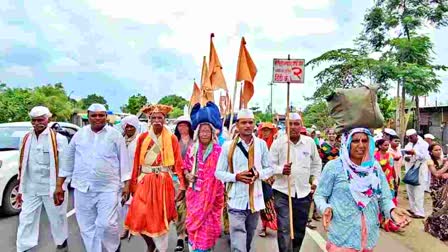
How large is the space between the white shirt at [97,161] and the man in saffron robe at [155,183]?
0.75 ft

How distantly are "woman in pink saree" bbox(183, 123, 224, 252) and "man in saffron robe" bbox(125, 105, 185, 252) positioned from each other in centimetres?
29

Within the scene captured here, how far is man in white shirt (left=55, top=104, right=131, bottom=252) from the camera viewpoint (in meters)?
5.47

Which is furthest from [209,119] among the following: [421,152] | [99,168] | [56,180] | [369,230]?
[421,152]

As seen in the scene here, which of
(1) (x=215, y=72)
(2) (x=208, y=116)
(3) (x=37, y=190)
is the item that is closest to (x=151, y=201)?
(2) (x=208, y=116)

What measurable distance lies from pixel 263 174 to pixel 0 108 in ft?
83.9

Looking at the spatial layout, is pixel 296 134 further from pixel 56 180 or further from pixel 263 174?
pixel 56 180

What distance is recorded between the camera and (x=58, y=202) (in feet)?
18.8

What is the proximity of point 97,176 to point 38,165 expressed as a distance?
3.31 feet

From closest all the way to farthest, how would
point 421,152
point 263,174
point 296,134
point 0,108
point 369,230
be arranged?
point 369,230, point 263,174, point 296,134, point 421,152, point 0,108

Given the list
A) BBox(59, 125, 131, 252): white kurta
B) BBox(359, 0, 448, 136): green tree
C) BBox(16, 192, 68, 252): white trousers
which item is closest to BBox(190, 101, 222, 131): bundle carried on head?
BBox(59, 125, 131, 252): white kurta

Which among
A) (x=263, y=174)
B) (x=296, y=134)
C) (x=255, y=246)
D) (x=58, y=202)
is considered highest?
(x=296, y=134)

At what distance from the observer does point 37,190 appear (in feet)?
19.3

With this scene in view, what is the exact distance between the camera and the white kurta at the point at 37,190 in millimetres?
5789

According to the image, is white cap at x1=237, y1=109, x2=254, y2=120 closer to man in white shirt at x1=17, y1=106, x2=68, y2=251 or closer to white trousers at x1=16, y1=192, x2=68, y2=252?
man in white shirt at x1=17, y1=106, x2=68, y2=251
